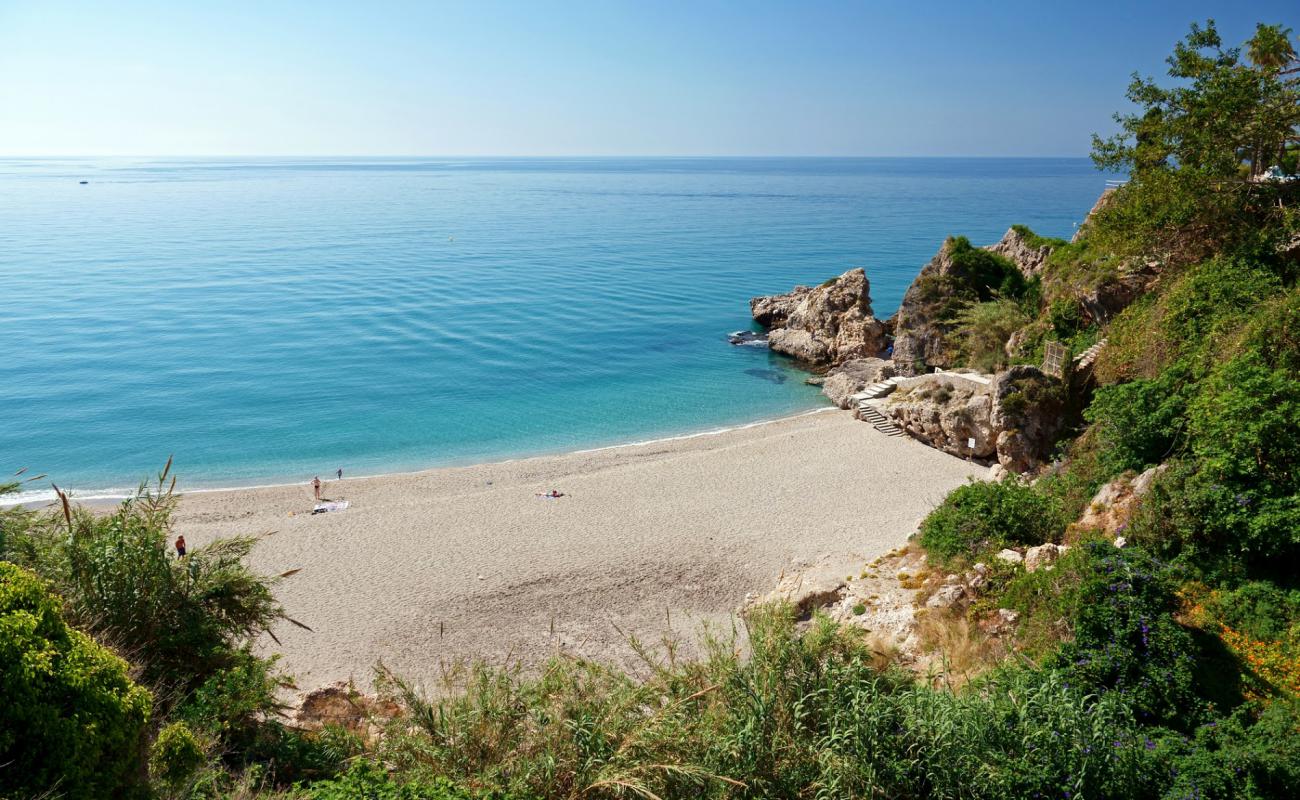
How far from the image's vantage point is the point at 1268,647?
32.2ft

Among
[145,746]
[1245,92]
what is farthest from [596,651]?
[1245,92]

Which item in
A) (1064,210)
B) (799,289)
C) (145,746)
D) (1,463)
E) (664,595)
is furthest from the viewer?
(1064,210)

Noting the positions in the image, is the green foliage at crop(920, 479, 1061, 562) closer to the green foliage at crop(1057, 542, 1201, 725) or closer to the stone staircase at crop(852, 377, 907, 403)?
the green foliage at crop(1057, 542, 1201, 725)

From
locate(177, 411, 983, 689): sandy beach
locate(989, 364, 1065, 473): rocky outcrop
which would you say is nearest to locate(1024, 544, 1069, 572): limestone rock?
locate(177, 411, 983, 689): sandy beach

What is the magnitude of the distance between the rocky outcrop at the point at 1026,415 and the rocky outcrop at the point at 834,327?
17966mm

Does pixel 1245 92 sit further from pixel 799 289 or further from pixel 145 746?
pixel 799 289

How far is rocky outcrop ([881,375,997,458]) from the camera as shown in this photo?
85.3 feet

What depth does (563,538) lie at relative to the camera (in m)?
22.8

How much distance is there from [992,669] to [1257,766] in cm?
330

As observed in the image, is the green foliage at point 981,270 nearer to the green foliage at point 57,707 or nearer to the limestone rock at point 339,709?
the limestone rock at point 339,709

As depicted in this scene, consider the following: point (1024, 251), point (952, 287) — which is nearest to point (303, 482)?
point (952, 287)

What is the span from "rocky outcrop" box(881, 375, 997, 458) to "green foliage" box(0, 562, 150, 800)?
24.9 metres

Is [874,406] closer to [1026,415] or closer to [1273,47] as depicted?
[1026,415]

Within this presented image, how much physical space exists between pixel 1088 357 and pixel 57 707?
25.8 m
